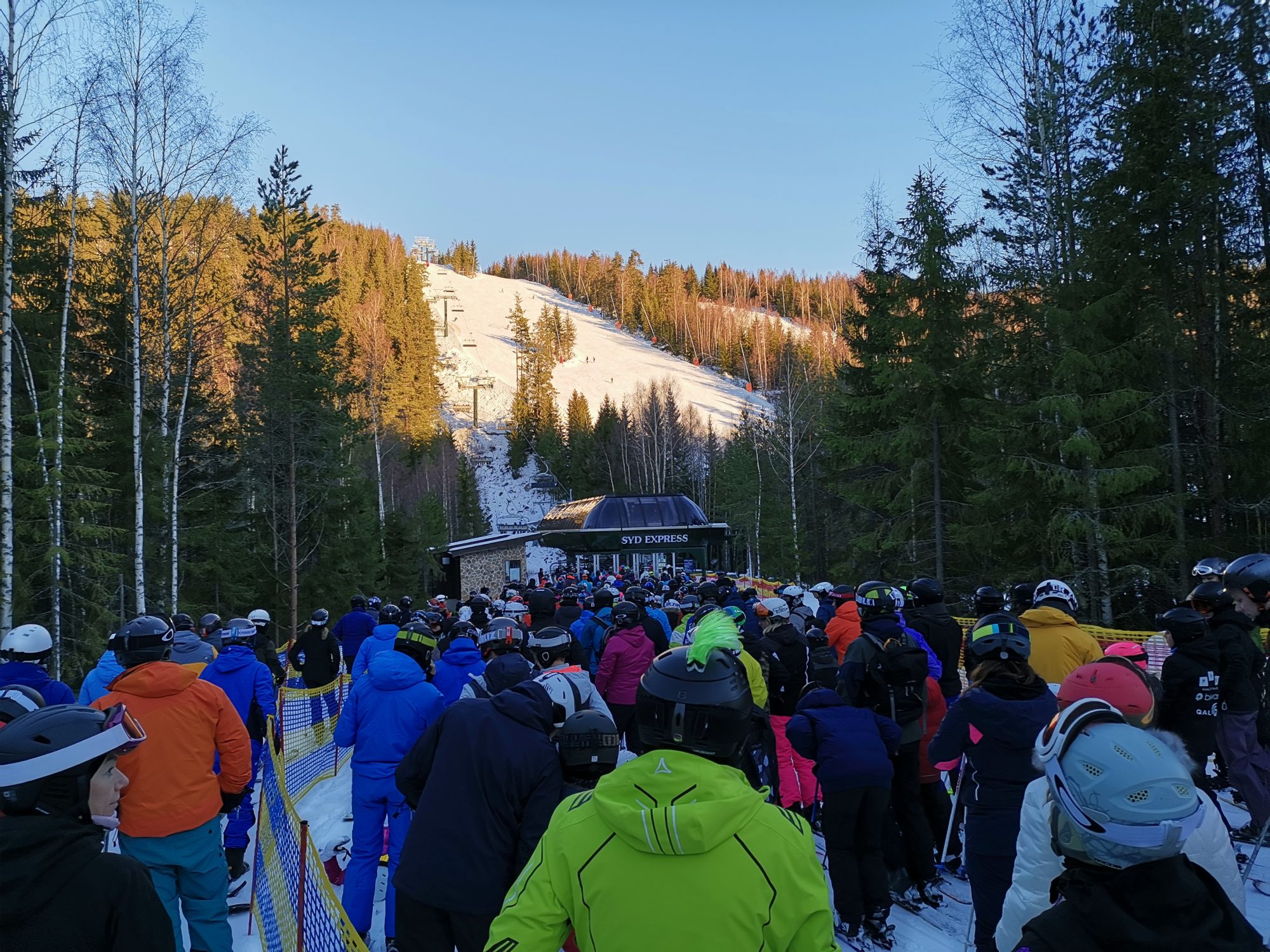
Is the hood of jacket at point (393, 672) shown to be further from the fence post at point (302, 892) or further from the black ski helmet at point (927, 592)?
the black ski helmet at point (927, 592)

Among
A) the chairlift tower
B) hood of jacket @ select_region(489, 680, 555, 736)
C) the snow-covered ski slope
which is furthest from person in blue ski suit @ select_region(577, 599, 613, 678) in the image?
the chairlift tower

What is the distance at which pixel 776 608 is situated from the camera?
24.7 feet

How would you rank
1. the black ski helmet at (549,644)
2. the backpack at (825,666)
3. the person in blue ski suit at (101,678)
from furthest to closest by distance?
the backpack at (825,666) < the person in blue ski suit at (101,678) < the black ski helmet at (549,644)

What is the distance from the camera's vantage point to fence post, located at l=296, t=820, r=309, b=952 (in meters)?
4.03

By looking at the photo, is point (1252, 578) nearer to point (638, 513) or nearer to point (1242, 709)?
point (1242, 709)

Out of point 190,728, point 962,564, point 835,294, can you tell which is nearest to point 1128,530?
point 962,564

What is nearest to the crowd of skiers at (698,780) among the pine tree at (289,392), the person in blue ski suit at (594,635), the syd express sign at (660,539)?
the person in blue ski suit at (594,635)

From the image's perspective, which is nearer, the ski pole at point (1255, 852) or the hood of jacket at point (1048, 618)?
the ski pole at point (1255, 852)

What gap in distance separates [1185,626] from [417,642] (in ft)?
17.3

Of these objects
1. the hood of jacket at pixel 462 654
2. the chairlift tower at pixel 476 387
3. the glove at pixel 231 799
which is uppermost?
the chairlift tower at pixel 476 387

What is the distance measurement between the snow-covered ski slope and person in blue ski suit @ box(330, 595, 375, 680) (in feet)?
143

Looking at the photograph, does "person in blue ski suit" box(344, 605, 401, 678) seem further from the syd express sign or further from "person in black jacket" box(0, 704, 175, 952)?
the syd express sign

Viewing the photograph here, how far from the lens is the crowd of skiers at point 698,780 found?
166cm

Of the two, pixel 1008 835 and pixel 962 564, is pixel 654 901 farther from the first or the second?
pixel 962 564
